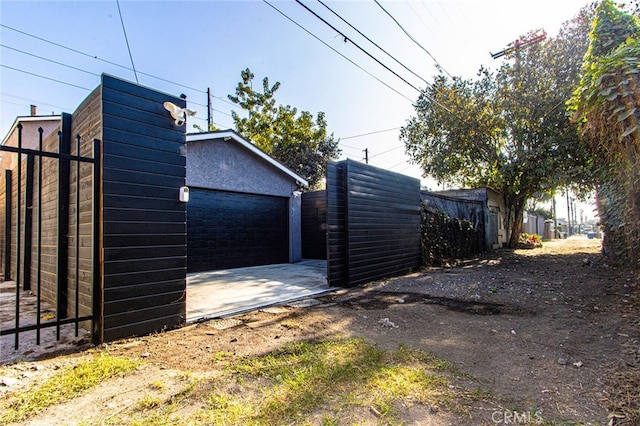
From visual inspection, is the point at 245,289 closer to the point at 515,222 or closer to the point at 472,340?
the point at 472,340

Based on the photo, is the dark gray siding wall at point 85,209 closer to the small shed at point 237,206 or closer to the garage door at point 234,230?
the small shed at point 237,206

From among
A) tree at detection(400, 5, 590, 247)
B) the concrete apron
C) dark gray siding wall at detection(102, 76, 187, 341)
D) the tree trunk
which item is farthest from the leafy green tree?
the tree trunk

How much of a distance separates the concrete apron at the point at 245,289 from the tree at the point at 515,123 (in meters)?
7.16

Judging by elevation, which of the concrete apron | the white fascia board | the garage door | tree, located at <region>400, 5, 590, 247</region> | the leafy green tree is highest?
tree, located at <region>400, 5, 590, 247</region>

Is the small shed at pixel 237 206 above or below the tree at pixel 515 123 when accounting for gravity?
below

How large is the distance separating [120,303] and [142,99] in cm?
220

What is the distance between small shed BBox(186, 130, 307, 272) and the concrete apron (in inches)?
24.2

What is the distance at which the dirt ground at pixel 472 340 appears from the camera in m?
2.03

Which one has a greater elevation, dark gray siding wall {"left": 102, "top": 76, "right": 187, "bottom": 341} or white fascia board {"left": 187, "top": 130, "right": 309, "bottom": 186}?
white fascia board {"left": 187, "top": 130, "right": 309, "bottom": 186}

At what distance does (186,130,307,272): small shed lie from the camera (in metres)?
7.96

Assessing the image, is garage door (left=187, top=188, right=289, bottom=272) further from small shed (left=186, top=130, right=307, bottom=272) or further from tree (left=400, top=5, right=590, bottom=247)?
tree (left=400, top=5, right=590, bottom=247)

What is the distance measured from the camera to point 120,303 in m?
3.13

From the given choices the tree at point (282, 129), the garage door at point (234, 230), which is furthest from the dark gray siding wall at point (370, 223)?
the tree at point (282, 129)

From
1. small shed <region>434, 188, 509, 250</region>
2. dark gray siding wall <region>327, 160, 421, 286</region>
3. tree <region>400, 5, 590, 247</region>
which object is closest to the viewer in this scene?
dark gray siding wall <region>327, 160, 421, 286</region>
